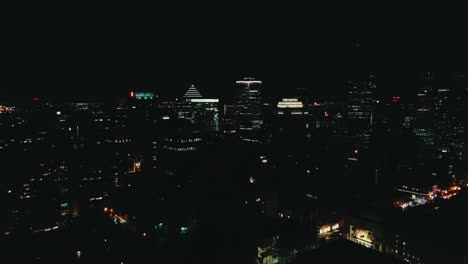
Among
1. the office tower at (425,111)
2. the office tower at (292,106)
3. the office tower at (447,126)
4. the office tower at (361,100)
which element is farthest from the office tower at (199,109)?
the office tower at (447,126)

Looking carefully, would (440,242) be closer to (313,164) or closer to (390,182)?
(390,182)

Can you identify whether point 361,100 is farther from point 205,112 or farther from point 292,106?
point 205,112

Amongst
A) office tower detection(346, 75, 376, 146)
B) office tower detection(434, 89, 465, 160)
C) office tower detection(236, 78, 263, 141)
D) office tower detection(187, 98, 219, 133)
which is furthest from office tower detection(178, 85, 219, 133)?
office tower detection(434, 89, 465, 160)

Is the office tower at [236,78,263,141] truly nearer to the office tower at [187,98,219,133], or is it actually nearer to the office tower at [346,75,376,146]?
the office tower at [187,98,219,133]

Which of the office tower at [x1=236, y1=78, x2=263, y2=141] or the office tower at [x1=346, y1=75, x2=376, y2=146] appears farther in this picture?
the office tower at [x1=236, y1=78, x2=263, y2=141]

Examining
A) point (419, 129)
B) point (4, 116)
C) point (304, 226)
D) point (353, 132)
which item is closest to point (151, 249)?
point (304, 226)

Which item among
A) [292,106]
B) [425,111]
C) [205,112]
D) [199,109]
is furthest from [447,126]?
[199,109]
